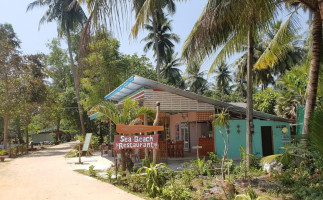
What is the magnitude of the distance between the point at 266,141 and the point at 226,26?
7970 mm

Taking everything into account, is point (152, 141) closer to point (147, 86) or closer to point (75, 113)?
point (147, 86)

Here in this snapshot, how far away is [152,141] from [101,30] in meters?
5.47

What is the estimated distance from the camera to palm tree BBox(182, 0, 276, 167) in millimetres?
6169

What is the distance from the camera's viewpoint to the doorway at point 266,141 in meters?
13.3

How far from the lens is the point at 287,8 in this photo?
322 inches

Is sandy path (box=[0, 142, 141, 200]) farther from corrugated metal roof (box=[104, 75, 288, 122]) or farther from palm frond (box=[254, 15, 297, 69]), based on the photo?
palm frond (box=[254, 15, 297, 69])

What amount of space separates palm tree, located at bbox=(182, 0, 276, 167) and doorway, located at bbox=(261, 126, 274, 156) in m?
5.20

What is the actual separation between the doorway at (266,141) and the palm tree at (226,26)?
205 inches

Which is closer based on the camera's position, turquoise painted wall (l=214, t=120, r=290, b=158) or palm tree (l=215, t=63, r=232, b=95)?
turquoise painted wall (l=214, t=120, r=290, b=158)

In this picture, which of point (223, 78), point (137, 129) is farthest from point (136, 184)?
point (223, 78)

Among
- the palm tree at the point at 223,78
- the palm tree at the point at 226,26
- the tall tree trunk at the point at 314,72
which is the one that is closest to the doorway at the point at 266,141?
the palm tree at the point at 226,26

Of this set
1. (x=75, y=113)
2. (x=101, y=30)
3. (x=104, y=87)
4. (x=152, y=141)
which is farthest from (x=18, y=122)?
(x=101, y=30)

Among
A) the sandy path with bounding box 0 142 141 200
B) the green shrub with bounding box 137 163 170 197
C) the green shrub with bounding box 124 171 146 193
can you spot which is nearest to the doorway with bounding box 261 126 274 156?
the green shrub with bounding box 137 163 170 197

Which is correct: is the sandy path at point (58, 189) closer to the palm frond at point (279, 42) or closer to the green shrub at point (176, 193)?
the green shrub at point (176, 193)
